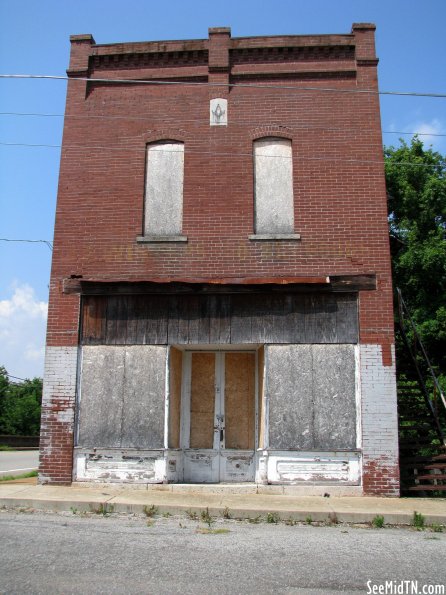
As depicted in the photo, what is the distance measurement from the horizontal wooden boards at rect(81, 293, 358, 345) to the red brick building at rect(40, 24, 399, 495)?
3cm

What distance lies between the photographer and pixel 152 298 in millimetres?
10781

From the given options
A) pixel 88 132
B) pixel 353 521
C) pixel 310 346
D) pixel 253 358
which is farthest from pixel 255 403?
pixel 88 132

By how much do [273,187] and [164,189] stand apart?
84.1 inches

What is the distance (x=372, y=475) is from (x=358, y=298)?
10.1 ft

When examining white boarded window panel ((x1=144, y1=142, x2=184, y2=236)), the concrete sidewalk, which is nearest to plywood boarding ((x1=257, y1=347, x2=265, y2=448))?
the concrete sidewalk

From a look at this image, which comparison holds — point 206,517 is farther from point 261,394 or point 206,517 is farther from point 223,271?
point 223,271

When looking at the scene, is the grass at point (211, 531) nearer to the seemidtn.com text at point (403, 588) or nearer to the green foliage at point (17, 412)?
the seemidtn.com text at point (403, 588)

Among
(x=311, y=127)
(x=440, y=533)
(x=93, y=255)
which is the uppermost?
(x=311, y=127)

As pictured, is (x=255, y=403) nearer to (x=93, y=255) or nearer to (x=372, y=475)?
(x=372, y=475)

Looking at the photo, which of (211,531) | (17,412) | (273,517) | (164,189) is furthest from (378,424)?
(17,412)

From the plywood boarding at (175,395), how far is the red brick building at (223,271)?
0.06 meters

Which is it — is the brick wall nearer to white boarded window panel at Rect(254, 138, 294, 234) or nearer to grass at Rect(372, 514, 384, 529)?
grass at Rect(372, 514, 384, 529)

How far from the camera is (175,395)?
10.9 m

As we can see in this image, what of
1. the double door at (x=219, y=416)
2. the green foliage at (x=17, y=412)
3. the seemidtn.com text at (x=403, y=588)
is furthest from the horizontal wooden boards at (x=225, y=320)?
the green foliage at (x=17, y=412)
